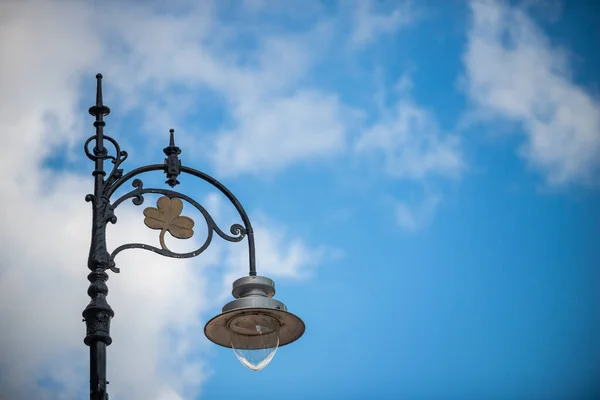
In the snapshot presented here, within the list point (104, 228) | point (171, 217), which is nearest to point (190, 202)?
point (171, 217)

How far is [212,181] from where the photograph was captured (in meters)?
10.5

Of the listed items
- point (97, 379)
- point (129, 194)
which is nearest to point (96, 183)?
point (129, 194)

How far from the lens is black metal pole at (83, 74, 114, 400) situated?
8953 mm

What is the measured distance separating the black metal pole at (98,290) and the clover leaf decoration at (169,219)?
19.6 inches

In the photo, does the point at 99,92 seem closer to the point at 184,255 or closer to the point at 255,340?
the point at 184,255

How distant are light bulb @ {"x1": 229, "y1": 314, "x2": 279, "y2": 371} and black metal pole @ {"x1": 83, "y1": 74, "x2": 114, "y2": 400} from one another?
1.13 metres

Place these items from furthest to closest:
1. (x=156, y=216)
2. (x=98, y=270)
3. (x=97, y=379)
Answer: (x=156, y=216) < (x=98, y=270) < (x=97, y=379)

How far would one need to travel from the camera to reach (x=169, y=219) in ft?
33.5

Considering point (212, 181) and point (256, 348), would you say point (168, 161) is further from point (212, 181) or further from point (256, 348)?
point (256, 348)

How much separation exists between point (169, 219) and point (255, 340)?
3.98 ft

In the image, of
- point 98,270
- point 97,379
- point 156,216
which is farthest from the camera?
point 156,216

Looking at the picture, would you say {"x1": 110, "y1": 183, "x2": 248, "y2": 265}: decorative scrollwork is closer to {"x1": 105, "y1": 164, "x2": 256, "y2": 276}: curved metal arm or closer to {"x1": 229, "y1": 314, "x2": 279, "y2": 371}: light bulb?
{"x1": 105, "y1": 164, "x2": 256, "y2": 276}: curved metal arm

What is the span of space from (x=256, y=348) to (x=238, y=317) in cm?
30

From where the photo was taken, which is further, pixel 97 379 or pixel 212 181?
pixel 212 181
